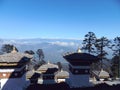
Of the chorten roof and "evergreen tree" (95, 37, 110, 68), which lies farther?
"evergreen tree" (95, 37, 110, 68)

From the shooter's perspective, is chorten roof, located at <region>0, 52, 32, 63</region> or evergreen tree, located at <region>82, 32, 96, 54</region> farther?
evergreen tree, located at <region>82, 32, 96, 54</region>

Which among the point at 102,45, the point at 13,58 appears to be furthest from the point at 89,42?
the point at 13,58

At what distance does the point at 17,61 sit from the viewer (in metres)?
21.9

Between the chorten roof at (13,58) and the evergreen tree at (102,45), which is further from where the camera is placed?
Result: the evergreen tree at (102,45)

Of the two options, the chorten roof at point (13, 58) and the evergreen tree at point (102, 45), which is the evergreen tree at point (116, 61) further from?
the chorten roof at point (13, 58)

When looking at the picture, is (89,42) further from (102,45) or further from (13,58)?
(13,58)

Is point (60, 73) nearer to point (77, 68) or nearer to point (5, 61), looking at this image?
point (77, 68)

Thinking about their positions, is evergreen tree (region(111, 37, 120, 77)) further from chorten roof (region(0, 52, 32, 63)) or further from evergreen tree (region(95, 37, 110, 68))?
chorten roof (region(0, 52, 32, 63))

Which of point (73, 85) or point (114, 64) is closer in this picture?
point (73, 85)

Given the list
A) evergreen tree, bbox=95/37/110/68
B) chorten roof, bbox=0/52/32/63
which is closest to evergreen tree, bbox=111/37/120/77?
evergreen tree, bbox=95/37/110/68

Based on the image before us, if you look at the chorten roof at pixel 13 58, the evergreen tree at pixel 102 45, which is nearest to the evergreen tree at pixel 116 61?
the evergreen tree at pixel 102 45

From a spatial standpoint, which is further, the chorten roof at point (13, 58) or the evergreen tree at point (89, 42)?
the evergreen tree at point (89, 42)

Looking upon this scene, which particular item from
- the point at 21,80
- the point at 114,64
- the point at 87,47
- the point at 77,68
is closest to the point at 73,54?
the point at 77,68

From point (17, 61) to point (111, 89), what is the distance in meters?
7.07
